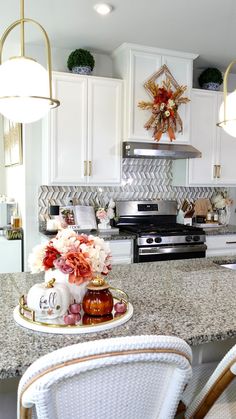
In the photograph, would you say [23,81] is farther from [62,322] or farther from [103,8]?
[103,8]

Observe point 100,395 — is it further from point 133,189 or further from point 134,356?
point 133,189

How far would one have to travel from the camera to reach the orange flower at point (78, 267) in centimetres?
135

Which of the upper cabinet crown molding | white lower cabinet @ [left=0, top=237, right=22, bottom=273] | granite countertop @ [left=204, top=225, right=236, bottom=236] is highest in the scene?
the upper cabinet crown molding

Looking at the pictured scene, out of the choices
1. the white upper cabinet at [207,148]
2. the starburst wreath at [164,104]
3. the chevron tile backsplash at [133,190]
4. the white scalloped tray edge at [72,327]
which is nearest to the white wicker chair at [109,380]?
the white scalloped tray edge at [72,327]

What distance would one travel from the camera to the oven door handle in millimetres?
3520

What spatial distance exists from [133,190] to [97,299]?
283cm

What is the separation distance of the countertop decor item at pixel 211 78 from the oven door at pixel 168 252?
1.72 m

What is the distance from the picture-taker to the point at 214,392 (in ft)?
3.79

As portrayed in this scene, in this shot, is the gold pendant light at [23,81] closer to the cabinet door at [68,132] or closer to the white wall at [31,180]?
the cabinet door at [68,132]

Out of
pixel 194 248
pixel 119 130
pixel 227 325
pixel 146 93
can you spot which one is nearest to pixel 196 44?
pixel 146 93

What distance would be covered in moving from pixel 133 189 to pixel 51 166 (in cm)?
104

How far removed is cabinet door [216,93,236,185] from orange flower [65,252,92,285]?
312cm

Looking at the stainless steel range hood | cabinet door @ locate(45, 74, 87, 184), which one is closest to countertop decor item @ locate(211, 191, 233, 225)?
the stainless steel range hood

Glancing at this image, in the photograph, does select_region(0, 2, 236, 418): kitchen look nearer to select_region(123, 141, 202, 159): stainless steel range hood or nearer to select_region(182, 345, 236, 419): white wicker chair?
select_region(123, 141, 202, 159): stainless steel range hood
